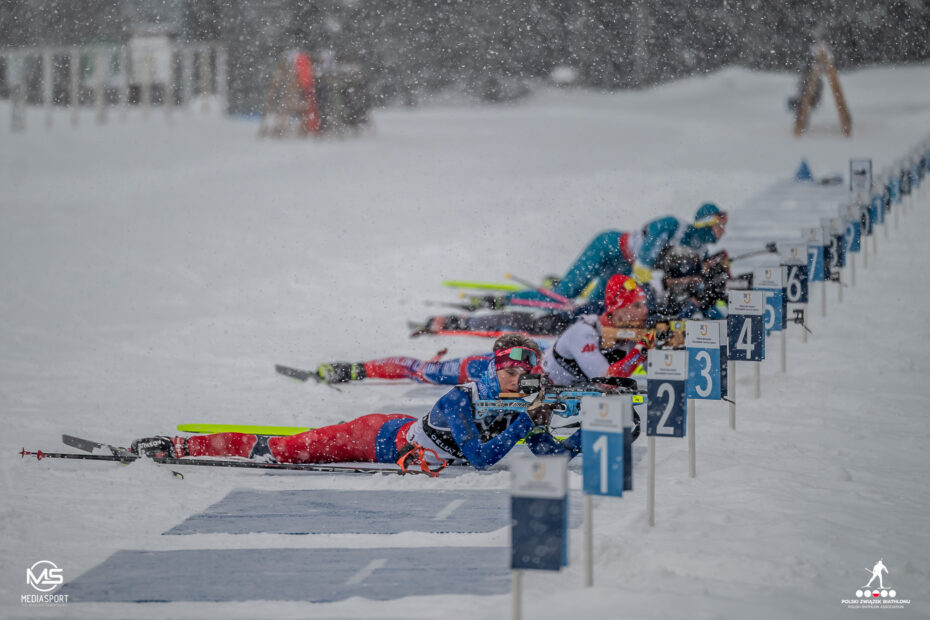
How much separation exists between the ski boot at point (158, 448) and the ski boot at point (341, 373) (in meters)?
2.76

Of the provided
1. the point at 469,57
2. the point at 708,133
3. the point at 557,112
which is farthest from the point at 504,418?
the point at 469,57

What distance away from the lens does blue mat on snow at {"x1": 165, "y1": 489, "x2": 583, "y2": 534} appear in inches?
265

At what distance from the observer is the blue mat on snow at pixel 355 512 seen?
6719 mm

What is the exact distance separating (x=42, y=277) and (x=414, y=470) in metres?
10.2

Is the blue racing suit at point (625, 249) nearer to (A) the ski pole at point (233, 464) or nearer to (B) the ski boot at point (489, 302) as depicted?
(B) the ski boot at point (489, 302)

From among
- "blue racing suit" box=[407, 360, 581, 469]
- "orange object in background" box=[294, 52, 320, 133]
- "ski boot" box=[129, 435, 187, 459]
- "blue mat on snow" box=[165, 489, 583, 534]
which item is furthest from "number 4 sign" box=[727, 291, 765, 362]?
"orange object in background" box=[294, 52, 320, 133]

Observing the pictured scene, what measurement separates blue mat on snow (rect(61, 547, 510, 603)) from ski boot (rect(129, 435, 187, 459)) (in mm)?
1685

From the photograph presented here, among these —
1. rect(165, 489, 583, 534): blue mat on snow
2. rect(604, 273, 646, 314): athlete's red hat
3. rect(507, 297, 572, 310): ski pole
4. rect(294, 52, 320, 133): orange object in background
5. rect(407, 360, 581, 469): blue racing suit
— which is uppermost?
rect(294, 52, 320, 133): orange object in background

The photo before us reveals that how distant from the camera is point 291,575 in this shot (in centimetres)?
591

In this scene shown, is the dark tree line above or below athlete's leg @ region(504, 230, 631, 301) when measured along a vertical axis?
above

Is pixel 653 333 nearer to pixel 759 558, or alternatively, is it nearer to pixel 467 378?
pixel 467 378

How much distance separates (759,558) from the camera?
19.0 ft

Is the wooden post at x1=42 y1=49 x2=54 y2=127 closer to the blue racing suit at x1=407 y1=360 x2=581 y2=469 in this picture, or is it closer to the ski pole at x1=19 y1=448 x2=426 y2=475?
the ski pole at x1=19 y1=448 x2=426 y2=475

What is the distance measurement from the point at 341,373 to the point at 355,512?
376 cm
